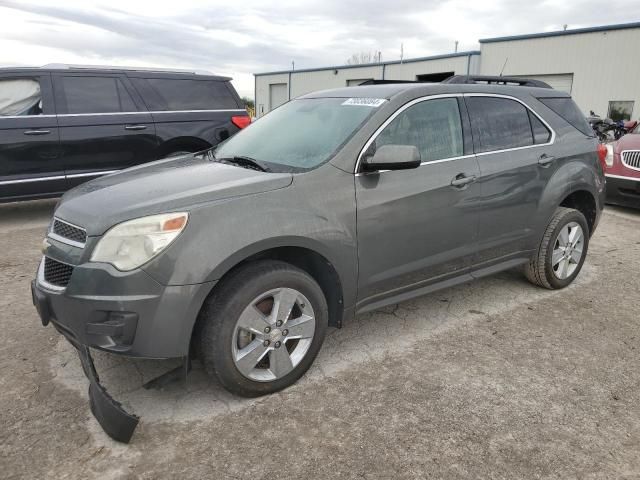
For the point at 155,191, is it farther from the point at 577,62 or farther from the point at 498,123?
the point at 577,62

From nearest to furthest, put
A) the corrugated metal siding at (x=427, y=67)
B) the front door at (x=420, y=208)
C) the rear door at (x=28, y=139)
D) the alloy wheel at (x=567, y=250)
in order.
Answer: the front door at (x=420, y=208) → the alloy wheel at (x=567, y=250) → the rear door at (x=28, y=139) → the corrugated metal siding at (x=427, y=67)

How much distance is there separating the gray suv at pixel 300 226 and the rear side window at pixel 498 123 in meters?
0.01

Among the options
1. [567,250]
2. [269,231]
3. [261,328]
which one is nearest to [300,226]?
[269,231]

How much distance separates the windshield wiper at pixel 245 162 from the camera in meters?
3.05

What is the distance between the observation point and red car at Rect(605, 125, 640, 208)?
7.60 meters

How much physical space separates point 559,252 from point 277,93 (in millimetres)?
34900

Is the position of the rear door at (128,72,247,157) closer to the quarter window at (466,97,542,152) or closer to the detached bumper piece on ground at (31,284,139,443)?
the quarter window at (466,97,542,152)

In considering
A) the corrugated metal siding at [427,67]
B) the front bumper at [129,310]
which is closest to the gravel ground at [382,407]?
the front bumper at [129,310]

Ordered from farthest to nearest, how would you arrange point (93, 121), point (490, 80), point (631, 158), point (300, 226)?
point (631, 158)
point (93, 121)
point (490, 80)
point (300, 226)

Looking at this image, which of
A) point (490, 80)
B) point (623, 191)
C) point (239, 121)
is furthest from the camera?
point (623, 191)

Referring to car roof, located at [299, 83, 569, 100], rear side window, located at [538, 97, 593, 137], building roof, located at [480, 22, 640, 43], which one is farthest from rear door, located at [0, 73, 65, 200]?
building roof, located at [480, 22, 640, 43]

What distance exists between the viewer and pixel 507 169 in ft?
12.2

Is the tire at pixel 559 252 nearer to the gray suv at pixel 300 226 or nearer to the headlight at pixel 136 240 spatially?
the gray suv at pixel 300 226

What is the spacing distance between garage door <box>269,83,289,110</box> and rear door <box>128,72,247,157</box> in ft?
97.1
